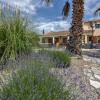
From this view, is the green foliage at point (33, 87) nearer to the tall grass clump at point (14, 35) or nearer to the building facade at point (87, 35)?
the tall grass clump at point (14, 35)

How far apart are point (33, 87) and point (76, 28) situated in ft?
38.9

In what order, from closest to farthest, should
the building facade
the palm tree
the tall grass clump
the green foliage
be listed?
the green foliage
the tall grass clump
the palm tree
the building facade

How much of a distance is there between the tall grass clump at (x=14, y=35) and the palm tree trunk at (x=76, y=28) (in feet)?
21.0

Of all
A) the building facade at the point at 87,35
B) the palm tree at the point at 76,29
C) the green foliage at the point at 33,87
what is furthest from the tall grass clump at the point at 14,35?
the building facade at the point at 87,35

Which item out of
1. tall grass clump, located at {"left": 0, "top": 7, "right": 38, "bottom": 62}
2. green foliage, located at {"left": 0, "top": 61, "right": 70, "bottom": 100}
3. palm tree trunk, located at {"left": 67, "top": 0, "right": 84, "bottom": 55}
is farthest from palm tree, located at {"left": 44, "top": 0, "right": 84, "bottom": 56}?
green foliage, located at {"left": 0, "top": 61, "right": 70, "bottom": 100}

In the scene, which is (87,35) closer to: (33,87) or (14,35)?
(14,35)

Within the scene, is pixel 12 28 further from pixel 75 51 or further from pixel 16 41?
pixel 75 51

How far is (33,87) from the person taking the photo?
3.70 m

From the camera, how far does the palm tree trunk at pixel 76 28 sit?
1507cm

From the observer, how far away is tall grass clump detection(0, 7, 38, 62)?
316 inches

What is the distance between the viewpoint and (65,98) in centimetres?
382

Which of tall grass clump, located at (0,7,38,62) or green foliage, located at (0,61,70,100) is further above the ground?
tall grass clump, located at (0,7,38,62)

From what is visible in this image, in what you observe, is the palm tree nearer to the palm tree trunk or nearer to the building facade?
the palm tree trunk

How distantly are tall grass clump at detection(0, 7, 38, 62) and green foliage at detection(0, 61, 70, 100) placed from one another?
3.50 meters
